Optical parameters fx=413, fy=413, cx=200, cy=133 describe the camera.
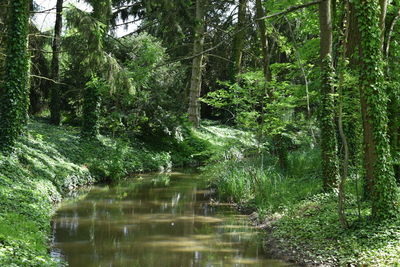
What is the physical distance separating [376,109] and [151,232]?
4978 mm

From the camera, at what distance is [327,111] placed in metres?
8.87

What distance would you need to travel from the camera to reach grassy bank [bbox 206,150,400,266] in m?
6.04

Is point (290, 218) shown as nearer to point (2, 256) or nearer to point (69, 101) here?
Answer: point (2, 256)

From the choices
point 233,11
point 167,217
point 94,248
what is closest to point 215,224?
point 167,217

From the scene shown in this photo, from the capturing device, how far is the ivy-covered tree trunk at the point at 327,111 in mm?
8781

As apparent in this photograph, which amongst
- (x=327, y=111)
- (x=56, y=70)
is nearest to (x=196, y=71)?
(x=56, y=70)

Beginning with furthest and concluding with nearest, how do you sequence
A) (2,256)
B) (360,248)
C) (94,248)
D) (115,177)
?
(115,177) < (94,248) < (360,248) < (2,256)

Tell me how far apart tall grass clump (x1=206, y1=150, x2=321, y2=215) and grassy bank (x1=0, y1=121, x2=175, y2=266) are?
4.30 metres

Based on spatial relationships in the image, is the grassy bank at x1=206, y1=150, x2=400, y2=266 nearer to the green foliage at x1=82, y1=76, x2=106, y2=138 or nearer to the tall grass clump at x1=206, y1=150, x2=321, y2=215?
the tall grass clump at x1=206, y1=150, x2=321, y2=215

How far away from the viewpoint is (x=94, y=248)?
7.42 metres

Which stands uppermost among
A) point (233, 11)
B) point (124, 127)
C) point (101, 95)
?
point (233, 11)

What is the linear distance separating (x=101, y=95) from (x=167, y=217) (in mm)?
9089

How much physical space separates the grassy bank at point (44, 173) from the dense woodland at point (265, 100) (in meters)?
0.53

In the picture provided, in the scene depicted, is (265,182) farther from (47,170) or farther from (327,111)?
(47,170)
